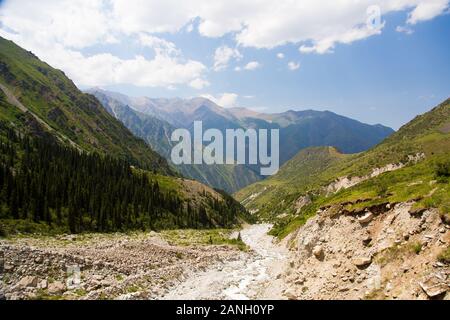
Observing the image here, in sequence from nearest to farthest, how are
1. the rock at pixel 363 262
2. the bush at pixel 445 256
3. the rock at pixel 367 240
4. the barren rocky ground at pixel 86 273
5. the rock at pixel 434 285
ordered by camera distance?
the rock at pixel 434 285 < the bush at pixel 445 256 < the rock at pixel 363 262 < the barren rocky ground at pixel 86 273 < the rock at pixel 367 240

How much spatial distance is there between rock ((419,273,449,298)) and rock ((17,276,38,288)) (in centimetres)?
3413

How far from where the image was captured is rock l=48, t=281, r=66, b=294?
36.4 metres

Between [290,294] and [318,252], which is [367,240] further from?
[290,294]

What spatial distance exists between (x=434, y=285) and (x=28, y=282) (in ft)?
115

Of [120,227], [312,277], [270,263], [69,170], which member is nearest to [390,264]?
[312,277]

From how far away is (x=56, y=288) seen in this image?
37.0m

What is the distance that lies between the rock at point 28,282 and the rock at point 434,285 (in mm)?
34131

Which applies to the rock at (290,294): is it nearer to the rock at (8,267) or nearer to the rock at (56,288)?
the rock at (56,288)

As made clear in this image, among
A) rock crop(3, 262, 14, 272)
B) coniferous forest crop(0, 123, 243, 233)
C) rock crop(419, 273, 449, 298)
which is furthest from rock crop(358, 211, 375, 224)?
coniferous forest crop(0, 123, 243, 233)

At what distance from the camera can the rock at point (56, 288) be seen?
3642cm

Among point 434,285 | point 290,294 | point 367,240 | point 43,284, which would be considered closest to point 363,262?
point 367,240

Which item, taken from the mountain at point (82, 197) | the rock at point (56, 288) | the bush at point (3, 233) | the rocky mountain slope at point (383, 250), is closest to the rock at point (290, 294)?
the rocky mountain slope at point (383, 250)

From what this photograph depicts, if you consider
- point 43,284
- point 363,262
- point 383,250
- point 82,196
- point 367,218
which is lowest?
point 43,284
